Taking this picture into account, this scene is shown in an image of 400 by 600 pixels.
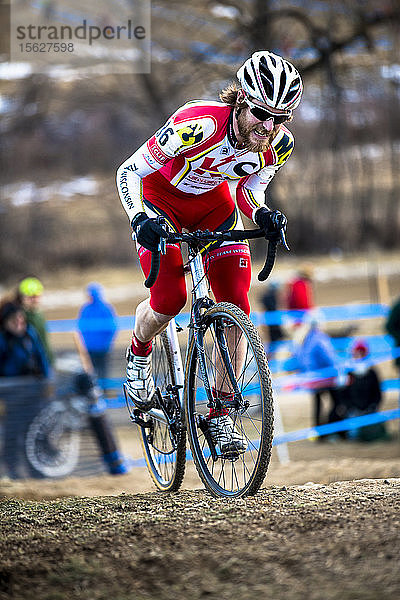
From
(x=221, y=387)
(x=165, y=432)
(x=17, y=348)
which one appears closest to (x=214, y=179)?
(x=221, y=387)

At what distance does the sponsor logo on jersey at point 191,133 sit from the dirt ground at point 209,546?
1.76m

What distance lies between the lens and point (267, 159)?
420 cm

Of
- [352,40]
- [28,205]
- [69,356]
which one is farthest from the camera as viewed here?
[28,205]

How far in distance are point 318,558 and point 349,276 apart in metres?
29.0

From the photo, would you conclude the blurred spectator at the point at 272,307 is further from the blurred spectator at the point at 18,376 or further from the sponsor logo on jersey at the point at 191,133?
the sponsor logo on jersey at the point at 191,133

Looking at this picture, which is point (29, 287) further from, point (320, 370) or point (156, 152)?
point (156, 152)

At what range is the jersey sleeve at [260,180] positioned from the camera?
13.8ft

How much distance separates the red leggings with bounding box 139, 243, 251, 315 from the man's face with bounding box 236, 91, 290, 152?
537 mm

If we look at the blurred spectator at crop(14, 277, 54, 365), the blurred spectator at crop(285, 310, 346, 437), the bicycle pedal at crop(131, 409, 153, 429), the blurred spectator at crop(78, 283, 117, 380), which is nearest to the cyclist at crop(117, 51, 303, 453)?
the bicycle pedal at crop(131, 409, 153, 429)

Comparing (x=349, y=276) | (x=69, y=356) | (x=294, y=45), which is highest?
(x=294, y=45)

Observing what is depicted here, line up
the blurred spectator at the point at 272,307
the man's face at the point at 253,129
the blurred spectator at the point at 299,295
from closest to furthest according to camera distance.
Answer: the man's face at the point at 253,129, the blurred spectator at the point at 272,307, the blurred spectator at the point at 299,295

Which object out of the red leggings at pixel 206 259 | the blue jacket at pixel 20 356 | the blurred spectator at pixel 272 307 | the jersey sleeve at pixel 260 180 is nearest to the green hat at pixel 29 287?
the blue jacket at pixel 20 356

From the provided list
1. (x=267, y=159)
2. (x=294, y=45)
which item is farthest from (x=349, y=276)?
(x=267, y=159)

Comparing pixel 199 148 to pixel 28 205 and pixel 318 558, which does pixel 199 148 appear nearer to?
pixel 318 558
